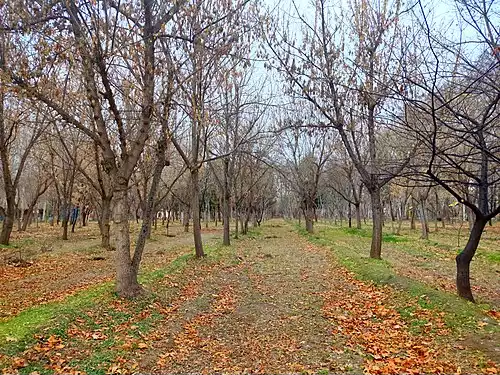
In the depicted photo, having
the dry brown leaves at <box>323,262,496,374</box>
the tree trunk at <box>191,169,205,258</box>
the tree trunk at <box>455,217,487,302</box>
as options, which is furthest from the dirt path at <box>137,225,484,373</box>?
the tree trunk at <box>191,169,205,258</box>

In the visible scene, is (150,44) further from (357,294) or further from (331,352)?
(357,294)

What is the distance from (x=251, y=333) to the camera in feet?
22.7

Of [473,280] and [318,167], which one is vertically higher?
[318,167]

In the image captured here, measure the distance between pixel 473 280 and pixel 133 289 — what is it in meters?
10.2

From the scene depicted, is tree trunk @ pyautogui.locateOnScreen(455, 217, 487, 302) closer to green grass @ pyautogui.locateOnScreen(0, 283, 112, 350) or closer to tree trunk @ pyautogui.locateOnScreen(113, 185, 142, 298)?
tree trunk @ pyautogui.locateOnScreen(113, 185, 142, 298)

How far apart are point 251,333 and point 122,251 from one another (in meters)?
3.66

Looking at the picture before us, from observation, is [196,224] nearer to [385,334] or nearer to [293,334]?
→ [293,334]

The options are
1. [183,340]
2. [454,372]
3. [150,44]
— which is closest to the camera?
[454,372]

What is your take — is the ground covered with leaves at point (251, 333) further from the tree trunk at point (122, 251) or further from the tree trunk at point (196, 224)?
the tree trunk at point (196, 224)

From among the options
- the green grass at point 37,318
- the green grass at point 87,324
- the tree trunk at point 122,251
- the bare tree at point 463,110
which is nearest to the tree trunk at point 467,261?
the bare tree at point 463,110

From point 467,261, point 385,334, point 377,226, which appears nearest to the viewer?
point 385,334

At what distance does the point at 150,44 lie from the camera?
835 cm

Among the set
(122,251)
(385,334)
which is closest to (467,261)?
(385,334)

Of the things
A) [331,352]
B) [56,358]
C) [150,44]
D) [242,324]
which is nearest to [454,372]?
[331,352]
